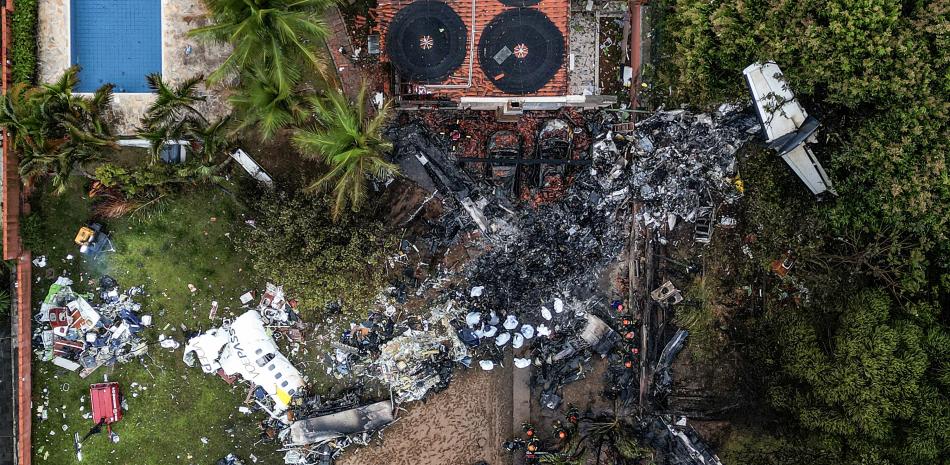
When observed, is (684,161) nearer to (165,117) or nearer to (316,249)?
(316,249)

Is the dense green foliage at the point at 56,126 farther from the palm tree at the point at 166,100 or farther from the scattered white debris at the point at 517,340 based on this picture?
the scattered white debris at the point at 517,340

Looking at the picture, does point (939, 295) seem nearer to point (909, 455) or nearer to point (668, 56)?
point (909, 455)

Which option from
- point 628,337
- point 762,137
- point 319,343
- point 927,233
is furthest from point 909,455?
point 319,343

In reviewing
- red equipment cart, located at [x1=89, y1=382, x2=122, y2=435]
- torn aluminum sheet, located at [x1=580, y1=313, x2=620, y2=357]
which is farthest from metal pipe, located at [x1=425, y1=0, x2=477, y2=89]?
red equipment cart, located at [x1=89, y1=382, x2=122, y2=435]

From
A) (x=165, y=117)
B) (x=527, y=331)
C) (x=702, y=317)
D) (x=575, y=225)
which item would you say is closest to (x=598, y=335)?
(x=527, y=331)

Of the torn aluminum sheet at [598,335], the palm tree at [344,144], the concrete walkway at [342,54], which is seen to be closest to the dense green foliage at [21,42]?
the concrete walkway at [342,54]
